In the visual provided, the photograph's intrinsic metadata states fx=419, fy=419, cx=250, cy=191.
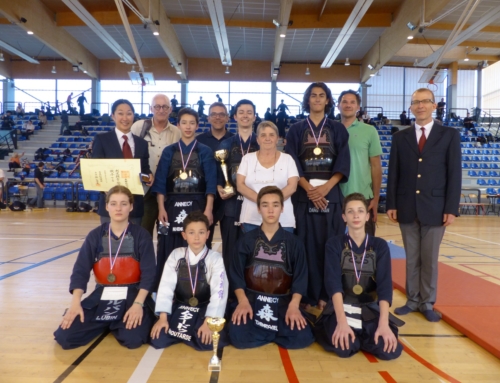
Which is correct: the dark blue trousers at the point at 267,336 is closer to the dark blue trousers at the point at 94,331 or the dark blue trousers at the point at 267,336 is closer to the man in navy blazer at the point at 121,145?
the dark blue trousers at the point at 94,331

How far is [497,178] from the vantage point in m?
16.6

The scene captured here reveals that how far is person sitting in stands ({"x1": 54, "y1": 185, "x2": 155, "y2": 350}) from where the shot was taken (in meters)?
2.74

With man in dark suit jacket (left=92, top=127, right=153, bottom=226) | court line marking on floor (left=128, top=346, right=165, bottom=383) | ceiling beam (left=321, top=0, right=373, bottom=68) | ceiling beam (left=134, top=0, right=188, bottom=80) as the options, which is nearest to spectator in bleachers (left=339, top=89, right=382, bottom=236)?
man in dark suit jacket (left=92, top=127, right=153, bottom=226)

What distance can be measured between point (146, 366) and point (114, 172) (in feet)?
4.75

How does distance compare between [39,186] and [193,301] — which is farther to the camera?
[39,186]

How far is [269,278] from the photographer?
2.98 meters

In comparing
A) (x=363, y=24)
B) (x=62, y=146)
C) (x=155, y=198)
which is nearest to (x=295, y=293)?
(x=155, y=198)

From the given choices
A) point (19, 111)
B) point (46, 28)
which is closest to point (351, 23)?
point (46, 28)

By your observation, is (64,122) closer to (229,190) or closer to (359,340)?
(229,190)

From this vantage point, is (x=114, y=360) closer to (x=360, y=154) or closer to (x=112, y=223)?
(x=112, y=223)

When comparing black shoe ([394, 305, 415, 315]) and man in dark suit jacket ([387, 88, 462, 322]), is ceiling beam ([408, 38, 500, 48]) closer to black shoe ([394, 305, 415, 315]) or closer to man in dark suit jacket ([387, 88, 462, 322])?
man in dark suit jacket ([387, 88, 462, 322])

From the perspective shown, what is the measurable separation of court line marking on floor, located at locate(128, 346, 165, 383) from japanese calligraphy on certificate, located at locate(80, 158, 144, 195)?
1170mm

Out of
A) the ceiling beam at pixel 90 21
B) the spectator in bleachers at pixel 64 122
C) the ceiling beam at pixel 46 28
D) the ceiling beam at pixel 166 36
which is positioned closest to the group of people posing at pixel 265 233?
the ceiling beam at pixel 166 36

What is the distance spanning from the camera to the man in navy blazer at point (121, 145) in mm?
3391
